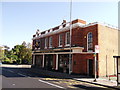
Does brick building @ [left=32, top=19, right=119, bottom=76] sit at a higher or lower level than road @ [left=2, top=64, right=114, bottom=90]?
higher

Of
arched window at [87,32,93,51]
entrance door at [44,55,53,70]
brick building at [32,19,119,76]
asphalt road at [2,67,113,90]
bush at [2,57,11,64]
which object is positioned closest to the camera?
asphalt road at [2,67,113,90]

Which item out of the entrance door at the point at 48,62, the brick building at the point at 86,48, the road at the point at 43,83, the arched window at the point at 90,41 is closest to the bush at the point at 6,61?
the entrance door at the point at 48,62

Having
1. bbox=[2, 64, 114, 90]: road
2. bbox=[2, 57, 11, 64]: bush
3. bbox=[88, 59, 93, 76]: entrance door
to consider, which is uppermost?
bbox=[88, 59, 93, 76]: entrance door

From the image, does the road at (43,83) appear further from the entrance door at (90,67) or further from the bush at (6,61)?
the bush at (6,61)

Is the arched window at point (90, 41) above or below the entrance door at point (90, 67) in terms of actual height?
above

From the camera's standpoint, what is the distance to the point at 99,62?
16.1 meters

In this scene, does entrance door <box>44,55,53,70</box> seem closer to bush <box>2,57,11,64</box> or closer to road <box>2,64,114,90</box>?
road <box>2,64,114,90</box>

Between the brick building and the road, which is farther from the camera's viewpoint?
the brick building

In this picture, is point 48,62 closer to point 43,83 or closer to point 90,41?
point 90,41

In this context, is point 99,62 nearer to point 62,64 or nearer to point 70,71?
point 70,71

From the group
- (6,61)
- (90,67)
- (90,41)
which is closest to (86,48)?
(90,41)

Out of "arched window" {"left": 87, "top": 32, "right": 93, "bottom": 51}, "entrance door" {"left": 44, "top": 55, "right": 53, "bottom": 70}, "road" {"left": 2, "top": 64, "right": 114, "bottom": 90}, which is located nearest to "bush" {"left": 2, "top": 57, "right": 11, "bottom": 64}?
"entrance door" {"left": 44, "top": 55, "right": 53, "bottom": 70}

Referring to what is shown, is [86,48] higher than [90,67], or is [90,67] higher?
[86,48]

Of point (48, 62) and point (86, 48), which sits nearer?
point (86, 48)
